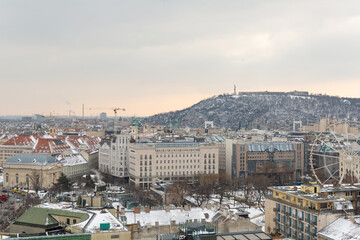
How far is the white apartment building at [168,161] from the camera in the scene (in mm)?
130125

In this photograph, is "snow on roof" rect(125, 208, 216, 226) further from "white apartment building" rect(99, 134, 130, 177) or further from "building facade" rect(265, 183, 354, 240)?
"white apartment building" rect(99, 134, 130, 177)

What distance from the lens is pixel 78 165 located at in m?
145

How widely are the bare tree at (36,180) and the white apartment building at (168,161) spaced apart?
902 inches

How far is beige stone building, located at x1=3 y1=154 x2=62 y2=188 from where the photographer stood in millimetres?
126688

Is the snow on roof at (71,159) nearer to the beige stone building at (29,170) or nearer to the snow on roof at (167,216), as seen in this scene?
the beige stone building at (29,170)

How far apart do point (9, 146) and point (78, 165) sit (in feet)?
139

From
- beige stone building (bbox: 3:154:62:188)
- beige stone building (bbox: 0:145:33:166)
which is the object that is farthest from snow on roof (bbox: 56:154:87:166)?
beige stone building (bbox: 0:145:33:166)

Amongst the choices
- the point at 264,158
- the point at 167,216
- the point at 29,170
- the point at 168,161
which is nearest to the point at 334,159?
the point at 264,158

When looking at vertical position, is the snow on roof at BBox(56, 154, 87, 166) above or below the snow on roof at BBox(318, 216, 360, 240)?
above

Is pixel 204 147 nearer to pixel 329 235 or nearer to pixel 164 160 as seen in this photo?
pixel 164 160

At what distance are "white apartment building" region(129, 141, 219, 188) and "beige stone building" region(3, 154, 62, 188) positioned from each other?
65.7ft

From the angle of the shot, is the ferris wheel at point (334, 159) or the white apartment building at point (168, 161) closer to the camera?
the ferris wheel at point (334, 159)

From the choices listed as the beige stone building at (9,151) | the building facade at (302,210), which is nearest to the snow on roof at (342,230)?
the building facade at (302,210)

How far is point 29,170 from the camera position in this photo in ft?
420
